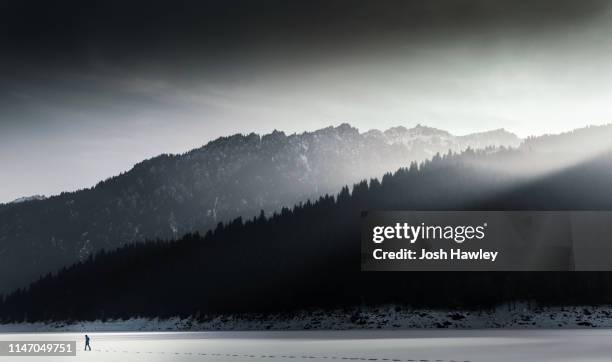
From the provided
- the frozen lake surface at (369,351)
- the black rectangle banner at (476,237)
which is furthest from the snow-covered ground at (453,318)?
the frozen lake surface at (369,351)

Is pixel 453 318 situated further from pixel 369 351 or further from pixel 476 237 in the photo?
pixel 369 351

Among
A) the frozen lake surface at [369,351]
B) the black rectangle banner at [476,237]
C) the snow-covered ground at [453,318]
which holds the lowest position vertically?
the snow-covered ground at [453,318]

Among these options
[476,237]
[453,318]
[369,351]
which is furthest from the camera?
[453,318]

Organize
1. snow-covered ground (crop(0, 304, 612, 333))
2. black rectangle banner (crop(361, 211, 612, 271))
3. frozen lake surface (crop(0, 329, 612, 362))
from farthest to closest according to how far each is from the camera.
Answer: snow-covered ground (crop(0, 304, 612, 333)), black rectangle banner (crop(361, 211, 612, 271)), frozen lake surface (crop(0, 329, 612, 362))

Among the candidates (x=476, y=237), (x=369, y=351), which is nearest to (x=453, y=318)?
(x=476, y=237)

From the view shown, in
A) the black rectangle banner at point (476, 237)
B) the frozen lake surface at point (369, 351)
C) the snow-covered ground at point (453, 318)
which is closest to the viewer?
the frozen lake surface at point (369, 351)

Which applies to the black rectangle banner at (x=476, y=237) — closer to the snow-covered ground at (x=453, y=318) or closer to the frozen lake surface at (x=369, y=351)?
the frozen lake surface at (x=369, y=351)

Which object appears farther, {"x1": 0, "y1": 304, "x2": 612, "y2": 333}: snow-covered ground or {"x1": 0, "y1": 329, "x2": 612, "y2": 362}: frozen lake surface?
{"x1": 0, "y1": 304, "x2": 612, "y2": 333}: snow-covered ground

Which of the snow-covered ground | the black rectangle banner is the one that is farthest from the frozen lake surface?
the snow-covered ground

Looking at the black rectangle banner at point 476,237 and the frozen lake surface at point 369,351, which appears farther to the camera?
the black rectangle banner at point 476,237

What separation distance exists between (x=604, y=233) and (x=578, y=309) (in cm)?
8380

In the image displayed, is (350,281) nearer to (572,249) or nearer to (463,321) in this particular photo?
(463,321)

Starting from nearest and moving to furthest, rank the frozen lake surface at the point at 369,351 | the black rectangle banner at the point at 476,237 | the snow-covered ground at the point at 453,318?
the frozen lake surface at the point at 369,351 < the black rectangle banner at the point at 476,237 < the snow-covered ground at the point at 453,318

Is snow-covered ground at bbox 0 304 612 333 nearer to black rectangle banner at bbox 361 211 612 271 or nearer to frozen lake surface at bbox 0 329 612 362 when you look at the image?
black rectangle banner at bbox 361 211 612 271
